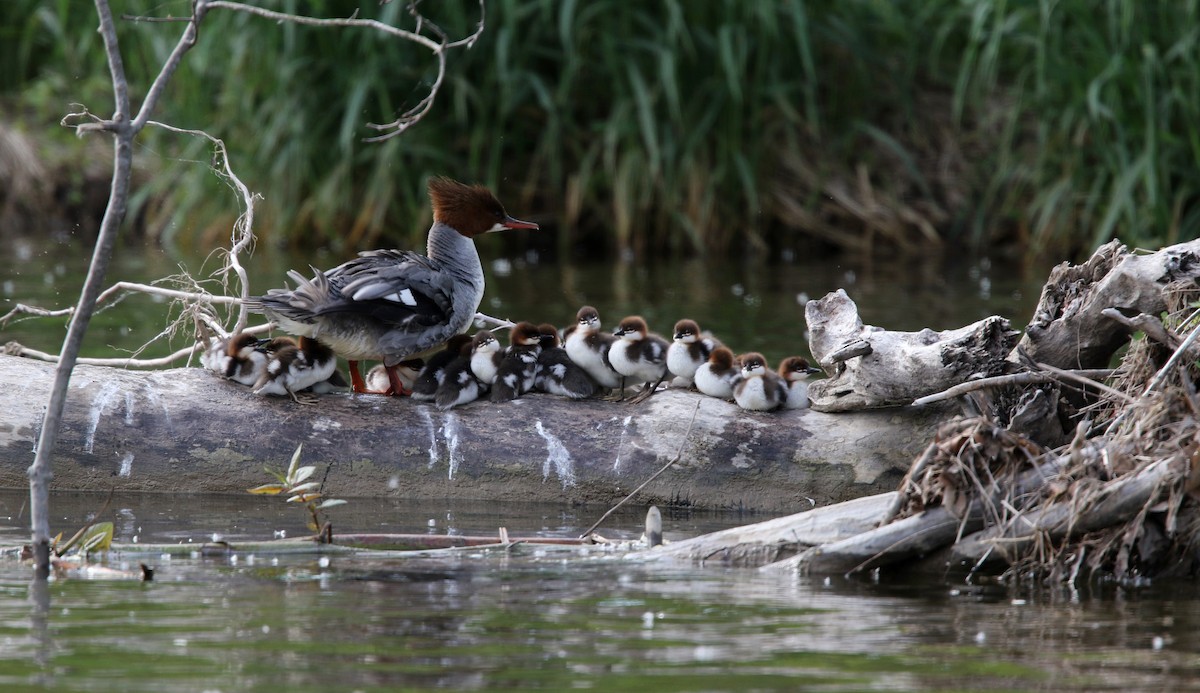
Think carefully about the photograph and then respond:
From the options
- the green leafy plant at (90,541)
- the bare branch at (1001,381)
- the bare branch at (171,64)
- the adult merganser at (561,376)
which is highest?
the bare branch at (171,64)

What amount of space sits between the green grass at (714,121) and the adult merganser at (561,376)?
6494 millimetres

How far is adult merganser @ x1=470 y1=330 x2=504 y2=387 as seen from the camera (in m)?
5.88

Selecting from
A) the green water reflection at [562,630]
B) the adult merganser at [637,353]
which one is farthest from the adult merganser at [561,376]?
the green water reflection at [562,630]

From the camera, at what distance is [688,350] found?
5906mm

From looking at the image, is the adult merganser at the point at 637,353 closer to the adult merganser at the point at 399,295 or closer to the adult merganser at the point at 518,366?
the adult merganser at the point at 518,366

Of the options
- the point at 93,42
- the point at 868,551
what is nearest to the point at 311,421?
the point at 868,551

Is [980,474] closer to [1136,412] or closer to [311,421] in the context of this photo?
[1136,412]

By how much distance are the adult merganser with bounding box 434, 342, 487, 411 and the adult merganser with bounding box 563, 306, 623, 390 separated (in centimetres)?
41

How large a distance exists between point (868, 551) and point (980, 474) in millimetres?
430

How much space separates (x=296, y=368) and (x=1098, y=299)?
3085mm

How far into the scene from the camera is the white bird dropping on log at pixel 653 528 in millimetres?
4648

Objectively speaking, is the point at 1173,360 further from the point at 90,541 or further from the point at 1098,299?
the point at 90,541

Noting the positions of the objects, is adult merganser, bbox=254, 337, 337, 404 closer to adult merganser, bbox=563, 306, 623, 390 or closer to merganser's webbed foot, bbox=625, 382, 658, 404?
adult merganser, bbox=563, 306, 623, 390

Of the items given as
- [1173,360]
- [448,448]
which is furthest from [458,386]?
[1173,360]
